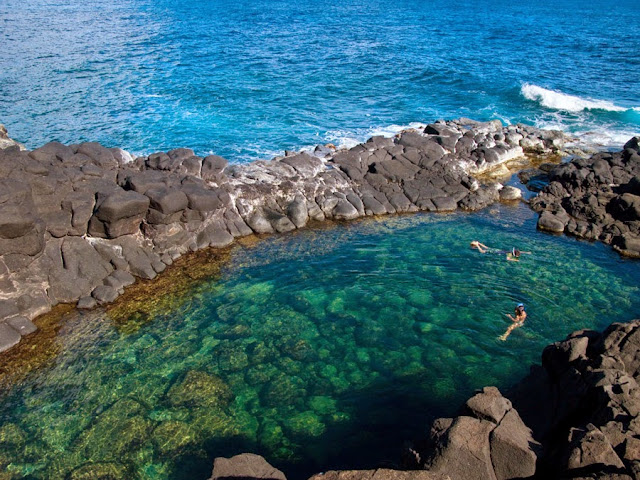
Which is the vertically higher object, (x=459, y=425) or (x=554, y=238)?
(x=459, y=425)

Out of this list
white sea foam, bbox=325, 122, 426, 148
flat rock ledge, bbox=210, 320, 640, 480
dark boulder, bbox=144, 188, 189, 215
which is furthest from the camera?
white sea foam, bbox=325, 122, 426, 148

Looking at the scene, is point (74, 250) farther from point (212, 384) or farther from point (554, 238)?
point (554, 238)

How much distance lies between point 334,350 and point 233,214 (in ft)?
37.7

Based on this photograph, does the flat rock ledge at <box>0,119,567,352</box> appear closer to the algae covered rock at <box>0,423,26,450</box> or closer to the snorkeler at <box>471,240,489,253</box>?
the algae covered rock at <box>0,423,26,450</box>

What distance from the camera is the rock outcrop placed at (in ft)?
90.4

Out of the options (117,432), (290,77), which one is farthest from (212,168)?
(290,77)

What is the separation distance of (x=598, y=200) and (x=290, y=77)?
122ft

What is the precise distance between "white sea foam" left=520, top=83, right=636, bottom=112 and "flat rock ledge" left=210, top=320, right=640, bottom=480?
40670 millimetres

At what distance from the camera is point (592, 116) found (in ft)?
154

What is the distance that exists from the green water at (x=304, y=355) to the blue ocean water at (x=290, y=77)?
1730cm

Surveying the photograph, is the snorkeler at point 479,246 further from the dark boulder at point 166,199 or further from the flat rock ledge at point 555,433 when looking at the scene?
the dark boulder at point 166,199

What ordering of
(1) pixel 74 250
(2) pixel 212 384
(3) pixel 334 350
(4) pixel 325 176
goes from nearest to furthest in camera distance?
(2) pixel 212 384
(3) pixel 334 350
(1) pixel 74 250
(4) pixel 325 176

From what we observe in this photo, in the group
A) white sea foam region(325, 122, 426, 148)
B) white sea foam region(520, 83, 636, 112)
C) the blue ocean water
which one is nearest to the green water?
white sea foam region(325, 122, 426, 148)

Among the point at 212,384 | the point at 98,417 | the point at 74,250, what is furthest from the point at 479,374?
the point at 74,250
